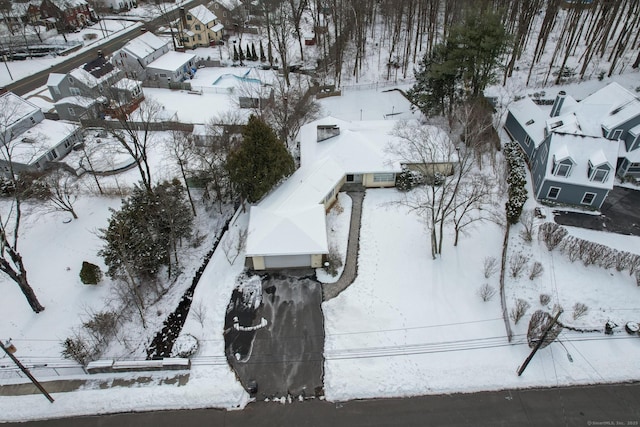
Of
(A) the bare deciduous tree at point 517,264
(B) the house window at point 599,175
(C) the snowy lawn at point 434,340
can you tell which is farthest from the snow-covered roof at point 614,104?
(C) the snowy lawn at point 434,340

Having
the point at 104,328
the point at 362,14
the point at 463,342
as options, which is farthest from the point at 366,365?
the point at 362,14

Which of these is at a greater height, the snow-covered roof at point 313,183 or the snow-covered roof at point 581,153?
the snow-covered roof at point 581,153

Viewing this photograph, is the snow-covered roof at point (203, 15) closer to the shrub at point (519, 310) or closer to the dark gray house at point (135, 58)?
the dark gray house at point (135, 58)

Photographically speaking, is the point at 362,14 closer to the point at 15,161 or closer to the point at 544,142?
the point at 544,142

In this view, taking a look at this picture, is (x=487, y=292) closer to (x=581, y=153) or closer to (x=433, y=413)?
(x=433, y=413)

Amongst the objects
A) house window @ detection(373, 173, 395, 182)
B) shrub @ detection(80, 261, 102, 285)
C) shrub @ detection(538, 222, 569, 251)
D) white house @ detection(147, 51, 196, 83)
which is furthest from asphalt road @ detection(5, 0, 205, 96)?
shrub @ detection(538, 222, 569, 251)
